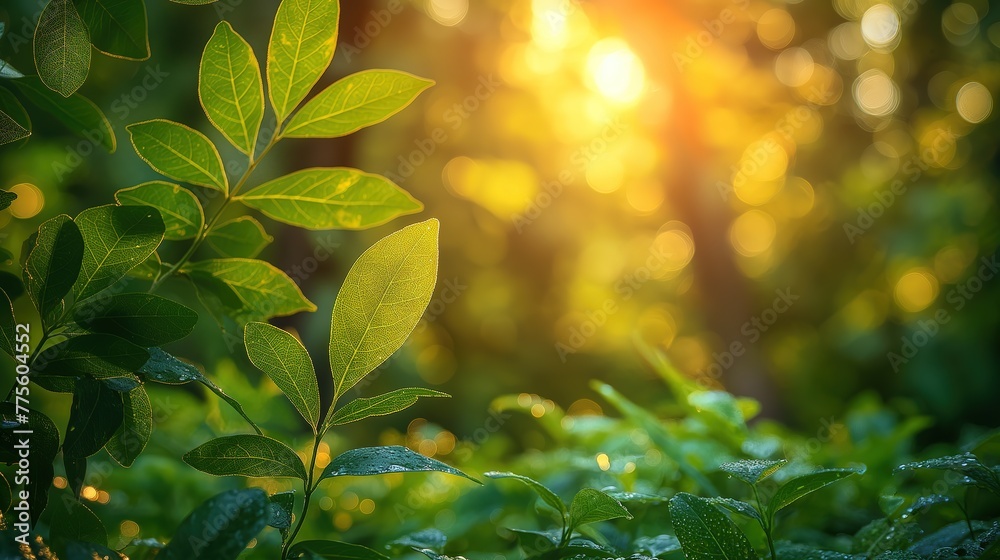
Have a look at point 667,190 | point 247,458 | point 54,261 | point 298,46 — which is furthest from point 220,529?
point 667,190

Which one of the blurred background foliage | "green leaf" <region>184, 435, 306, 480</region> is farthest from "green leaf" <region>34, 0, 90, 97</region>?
the blurred background foliage

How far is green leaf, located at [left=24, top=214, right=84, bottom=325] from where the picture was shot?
395mm

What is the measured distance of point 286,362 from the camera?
405 mm

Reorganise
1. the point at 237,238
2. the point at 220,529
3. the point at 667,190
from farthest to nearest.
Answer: the point at 667,190 → the point at 237,238 → the point at 220,529

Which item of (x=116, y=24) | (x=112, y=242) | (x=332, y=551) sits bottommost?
(x=332, y=551)

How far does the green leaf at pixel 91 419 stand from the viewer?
379mm

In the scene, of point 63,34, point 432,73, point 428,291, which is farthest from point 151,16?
point 428,291

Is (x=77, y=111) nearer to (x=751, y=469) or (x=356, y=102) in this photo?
(x=356, y=102)

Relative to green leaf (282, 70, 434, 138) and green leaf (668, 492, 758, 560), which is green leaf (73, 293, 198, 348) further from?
green leaf (668, 492, 758, 560)

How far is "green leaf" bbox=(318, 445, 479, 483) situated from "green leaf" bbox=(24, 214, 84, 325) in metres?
0.19

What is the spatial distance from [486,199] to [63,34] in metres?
3.08

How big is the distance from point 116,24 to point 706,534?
1.64 feet

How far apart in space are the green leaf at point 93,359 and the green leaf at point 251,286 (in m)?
0.11

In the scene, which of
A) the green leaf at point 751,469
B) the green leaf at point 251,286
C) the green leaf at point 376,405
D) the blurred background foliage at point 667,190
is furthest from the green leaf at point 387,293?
the blurred background foliage at point 667,190
